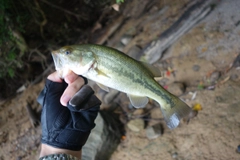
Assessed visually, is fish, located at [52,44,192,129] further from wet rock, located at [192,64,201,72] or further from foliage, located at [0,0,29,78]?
foliage, located at [0,0,29,78]

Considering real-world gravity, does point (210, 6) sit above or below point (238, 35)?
above

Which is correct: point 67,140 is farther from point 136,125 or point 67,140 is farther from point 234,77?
point 234,77

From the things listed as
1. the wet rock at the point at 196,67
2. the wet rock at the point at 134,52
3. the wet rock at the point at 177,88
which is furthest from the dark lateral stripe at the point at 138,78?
the wet rock at the point at 134,52

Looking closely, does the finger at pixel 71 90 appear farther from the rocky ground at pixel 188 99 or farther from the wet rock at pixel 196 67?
the wet rock at pixel 196 67

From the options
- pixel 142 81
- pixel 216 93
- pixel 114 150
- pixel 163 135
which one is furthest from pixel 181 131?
pixel 142 81

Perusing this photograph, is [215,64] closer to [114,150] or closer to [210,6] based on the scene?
[210,6]

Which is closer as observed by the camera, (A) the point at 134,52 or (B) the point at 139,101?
(B) the point at 139,101

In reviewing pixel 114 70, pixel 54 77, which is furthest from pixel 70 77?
pixel 114 70
